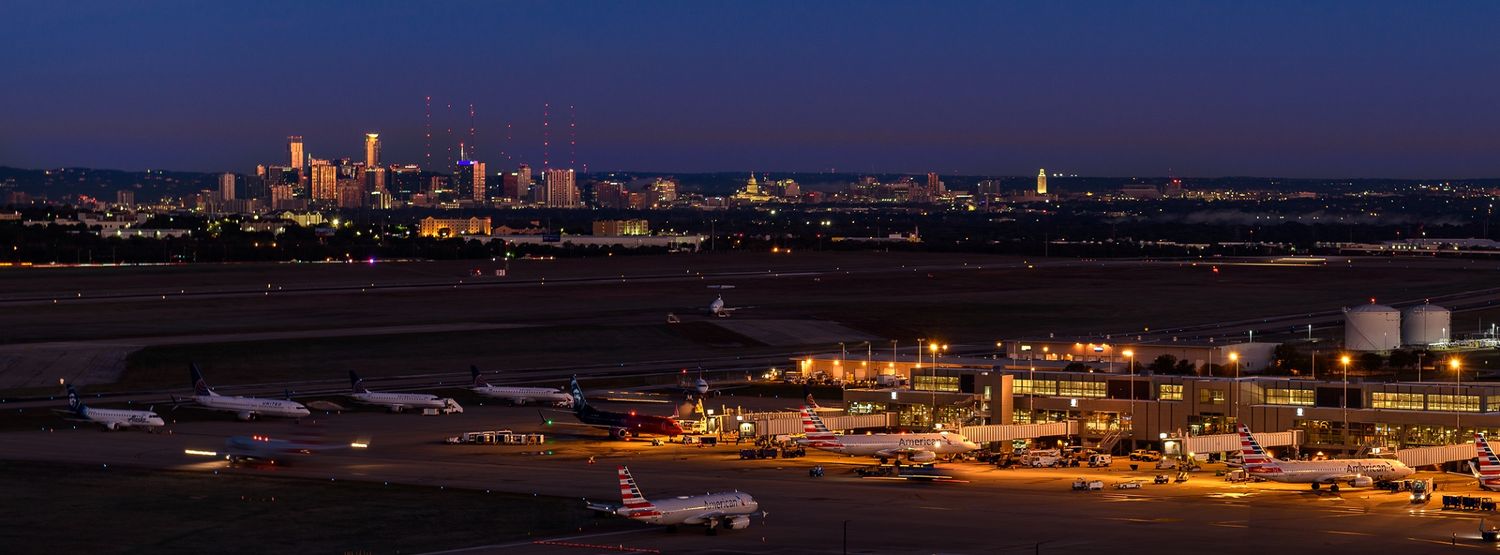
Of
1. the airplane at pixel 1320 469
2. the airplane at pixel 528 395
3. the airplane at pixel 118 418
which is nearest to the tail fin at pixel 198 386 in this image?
the airplane at pixel 118 418

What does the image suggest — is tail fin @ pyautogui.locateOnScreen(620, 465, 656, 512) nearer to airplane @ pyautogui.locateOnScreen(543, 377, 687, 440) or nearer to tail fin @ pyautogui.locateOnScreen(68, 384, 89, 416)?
airplane @ pyautogui.locateOnScreen(543, 377, 687, 440)

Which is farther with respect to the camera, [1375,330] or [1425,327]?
[1425,327]

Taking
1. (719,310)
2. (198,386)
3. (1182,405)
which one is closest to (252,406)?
(198,386)

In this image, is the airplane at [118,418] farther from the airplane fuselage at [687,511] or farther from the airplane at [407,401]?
the airplane fuselage at [687,511]

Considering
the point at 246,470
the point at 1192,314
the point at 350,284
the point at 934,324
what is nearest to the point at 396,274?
the point at 350,284

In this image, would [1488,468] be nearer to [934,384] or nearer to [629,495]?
[629,495]

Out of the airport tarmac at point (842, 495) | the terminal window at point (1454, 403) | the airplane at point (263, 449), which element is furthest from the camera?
the terminal window at point (1454, 403)
